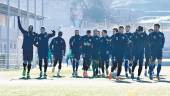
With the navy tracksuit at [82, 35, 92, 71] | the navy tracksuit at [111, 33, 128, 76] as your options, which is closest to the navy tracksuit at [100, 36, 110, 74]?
the navy tracksuit at [82, 35, 92, 71]

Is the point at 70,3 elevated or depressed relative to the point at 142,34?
elevated

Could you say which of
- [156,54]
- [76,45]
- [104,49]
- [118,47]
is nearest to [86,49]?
[76,45]

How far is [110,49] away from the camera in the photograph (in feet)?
83.1

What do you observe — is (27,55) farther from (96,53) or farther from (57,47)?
(96,53)

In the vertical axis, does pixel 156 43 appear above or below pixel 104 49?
above

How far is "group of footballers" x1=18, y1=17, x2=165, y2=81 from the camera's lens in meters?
23.0

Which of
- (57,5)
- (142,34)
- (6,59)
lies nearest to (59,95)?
(142,34)

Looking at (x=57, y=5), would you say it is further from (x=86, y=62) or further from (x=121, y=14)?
(x=86, y=62)

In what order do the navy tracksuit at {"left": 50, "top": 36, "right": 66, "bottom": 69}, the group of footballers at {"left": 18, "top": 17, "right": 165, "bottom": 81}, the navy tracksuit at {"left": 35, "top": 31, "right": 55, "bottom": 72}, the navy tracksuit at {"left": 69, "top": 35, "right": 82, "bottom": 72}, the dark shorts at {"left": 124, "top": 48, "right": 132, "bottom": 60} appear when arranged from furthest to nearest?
the navy tracksuit at {"left": 69, "top": 35, "right": 82, "bottom": 72} → the navy tracksuit at {"left": 50, "top": 36, "right": 66, "bottom": 69} → the navy tracksuit at {"left": 35, "top": 31, "right": 55, "bottom": 72} → the dark shorts at {"left": 124, "top": 48, "right": 132, "bottom": 60} → the group of footballers at {"left": 18, "top": 17, "right": 165, "bottom": 81}

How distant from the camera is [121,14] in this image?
12775 cm

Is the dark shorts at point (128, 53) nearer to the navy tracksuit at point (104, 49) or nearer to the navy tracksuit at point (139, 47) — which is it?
the navy tracksuit at point (139, 47)

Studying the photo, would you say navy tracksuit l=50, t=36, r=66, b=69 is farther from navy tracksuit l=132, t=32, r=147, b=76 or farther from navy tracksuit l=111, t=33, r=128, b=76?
navy tracksuit l=132, t=32, r=147, b=76

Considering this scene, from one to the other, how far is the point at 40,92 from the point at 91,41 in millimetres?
9487

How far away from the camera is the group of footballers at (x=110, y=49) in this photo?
23000 millimetres
